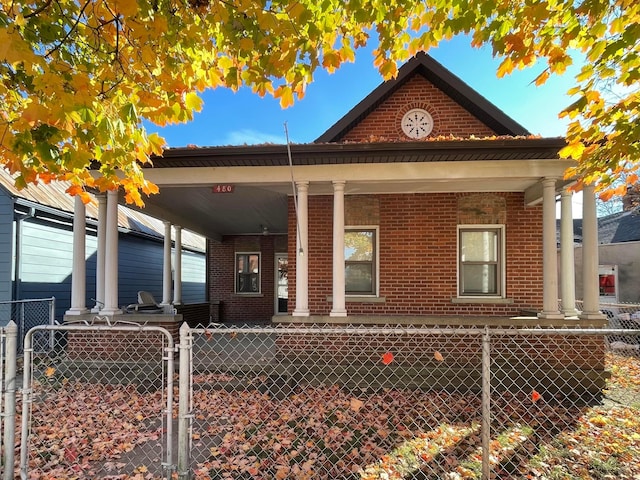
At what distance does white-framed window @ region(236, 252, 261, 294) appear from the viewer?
521 inches

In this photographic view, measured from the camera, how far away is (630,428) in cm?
484

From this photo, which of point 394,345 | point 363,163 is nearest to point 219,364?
point 394,345

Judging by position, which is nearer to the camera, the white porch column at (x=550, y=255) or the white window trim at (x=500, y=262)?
the white porch column at (x=550, y=255)

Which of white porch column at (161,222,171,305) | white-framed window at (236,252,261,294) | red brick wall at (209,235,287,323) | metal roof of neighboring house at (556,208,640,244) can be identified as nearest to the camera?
white porch column at (161,222,171,305)

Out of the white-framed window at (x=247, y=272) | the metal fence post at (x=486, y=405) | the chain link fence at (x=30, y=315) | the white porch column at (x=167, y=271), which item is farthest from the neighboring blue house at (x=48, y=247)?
the metal fence post at (x=486, y=405)

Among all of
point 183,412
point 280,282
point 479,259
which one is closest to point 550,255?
point 479,259

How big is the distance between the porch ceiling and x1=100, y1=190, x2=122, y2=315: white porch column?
0.95 metres

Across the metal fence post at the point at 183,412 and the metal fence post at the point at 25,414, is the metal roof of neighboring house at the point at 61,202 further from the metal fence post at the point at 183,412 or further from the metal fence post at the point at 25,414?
the metal fence post at the point at 183,412

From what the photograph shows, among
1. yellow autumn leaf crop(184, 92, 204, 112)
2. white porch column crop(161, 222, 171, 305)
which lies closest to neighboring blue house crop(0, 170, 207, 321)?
white porch column crop(161, 222, 171, 305)

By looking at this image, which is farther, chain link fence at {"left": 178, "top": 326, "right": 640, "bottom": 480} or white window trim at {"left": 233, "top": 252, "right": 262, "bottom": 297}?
white window trim at {"left": 233, "top": 252, "right": 262, "bottom": 297}

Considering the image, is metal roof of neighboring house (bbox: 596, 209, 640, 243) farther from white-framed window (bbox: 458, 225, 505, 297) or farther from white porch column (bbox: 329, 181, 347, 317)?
white porch column (bbox: 329, 181, 347, 317)

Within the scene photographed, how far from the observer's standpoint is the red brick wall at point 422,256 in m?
7.63

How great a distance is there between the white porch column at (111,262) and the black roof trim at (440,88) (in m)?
4.38

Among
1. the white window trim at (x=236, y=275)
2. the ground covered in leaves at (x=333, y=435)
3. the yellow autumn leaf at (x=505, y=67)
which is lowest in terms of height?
the ground covered in leaves at (x=333, y=435)
